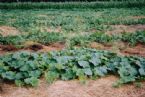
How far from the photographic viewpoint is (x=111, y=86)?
5.53m

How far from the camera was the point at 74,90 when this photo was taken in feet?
17.5

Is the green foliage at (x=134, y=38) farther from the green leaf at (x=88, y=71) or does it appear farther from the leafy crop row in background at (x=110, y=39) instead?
the green leaf at (x=88, y=71)

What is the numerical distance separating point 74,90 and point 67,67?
68 centimetres

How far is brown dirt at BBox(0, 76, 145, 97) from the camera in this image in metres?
5.22

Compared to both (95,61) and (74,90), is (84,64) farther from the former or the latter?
(74,90)

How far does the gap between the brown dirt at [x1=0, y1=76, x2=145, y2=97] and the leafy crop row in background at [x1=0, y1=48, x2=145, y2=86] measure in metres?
0.12

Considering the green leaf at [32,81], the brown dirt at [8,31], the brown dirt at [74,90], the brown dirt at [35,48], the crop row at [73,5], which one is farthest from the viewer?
the crop row at [73,5]

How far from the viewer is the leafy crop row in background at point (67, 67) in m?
5.61

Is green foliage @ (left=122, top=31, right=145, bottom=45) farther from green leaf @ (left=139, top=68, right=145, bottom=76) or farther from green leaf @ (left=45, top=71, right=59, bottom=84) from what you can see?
green leaf @ (left=45, top=71, right=59, bottom=84)

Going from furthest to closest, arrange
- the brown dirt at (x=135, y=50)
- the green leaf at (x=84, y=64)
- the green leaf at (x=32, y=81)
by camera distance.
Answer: the brown dirt at (x=135, y=50) → the green leaf at (x=84, y=64) → the green leaf at (x=32, y=81)

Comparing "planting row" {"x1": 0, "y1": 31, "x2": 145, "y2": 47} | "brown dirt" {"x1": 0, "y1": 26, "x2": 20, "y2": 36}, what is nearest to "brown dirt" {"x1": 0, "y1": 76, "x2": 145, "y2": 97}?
"planting row" {"x1": 0, "y1": 31, "x2": 145, "y2": 47}

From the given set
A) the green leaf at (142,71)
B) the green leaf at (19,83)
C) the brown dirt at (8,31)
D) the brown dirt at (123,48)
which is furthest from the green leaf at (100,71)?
the brown dirt at (8,31)

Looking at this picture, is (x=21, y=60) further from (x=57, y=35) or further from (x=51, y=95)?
(x=57, y=35)

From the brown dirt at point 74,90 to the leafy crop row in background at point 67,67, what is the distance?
0.12 metres
